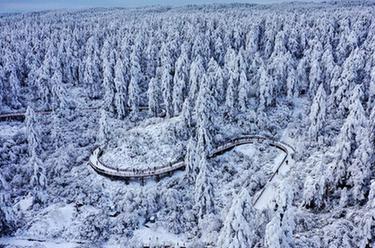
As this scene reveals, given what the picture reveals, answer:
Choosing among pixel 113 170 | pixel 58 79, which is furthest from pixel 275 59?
pixel 58 79

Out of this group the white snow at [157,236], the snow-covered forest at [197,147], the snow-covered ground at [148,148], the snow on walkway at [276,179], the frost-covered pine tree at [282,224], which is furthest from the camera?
the snow-covered ground at [148,148]

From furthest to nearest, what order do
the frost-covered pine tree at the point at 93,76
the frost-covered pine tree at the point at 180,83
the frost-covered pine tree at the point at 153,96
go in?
the frost-covered pine tree at the point at 93,76 < the frost-covered pine tree at the point at 153,96 < the frost-covered pine tree at the point at 180,83

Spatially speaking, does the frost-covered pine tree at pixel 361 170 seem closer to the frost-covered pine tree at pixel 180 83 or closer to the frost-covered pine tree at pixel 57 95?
the frost-covered pine tree at pixel 180 83

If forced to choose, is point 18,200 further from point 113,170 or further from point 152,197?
point 152,197

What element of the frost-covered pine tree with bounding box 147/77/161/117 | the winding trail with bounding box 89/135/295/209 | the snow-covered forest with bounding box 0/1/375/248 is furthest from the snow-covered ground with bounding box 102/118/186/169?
the frost-covered pine tree with bounding box 147/77/161/117

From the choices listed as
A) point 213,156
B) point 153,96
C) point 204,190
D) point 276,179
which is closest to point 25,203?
point 204,190

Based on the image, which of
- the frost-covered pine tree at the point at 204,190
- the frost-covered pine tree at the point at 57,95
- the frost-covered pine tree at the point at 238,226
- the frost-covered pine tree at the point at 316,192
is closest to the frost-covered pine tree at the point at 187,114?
the frost-covered pine tree at the point at 204,190

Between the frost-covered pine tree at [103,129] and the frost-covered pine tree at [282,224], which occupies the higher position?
the frost-covered pine tree at [282,224]

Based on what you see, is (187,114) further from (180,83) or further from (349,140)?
(349,140)
